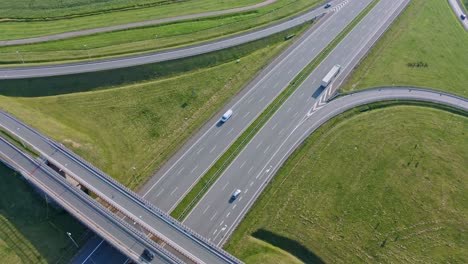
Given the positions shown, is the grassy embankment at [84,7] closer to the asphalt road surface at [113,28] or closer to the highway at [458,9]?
the asphalt road surface at [113,28]

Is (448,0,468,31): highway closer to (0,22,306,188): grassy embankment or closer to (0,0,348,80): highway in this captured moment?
(0,0,348,80): highway

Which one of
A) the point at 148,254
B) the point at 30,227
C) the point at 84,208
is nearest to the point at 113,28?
the point at 84,208

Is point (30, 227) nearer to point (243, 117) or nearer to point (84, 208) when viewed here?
point (84, 208)

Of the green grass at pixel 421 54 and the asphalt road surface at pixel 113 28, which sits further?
the green grass at pixel 421 54

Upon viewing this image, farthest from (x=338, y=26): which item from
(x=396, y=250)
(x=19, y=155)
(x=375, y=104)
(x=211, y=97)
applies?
(x=19, y=155)

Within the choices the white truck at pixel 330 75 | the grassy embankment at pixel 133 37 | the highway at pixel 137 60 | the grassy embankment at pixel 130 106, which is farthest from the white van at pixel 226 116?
the grassy embankment at pixel 133 37
